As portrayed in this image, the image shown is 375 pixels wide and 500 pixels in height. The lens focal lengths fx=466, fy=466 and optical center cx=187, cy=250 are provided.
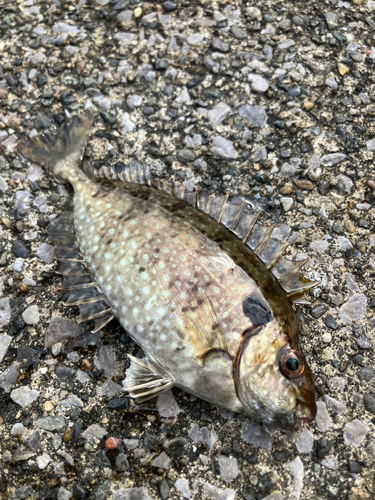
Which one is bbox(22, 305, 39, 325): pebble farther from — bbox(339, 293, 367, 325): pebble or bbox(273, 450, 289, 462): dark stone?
bbox(339, 293, 367, 325): pebble

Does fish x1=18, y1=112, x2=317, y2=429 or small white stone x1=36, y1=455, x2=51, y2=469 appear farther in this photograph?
small white stone x1=36, y1=455, x2=51, y2=469

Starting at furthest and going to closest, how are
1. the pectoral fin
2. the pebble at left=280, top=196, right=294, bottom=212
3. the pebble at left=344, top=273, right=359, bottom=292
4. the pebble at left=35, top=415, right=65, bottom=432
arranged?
the pebble at left=280, top=196, right=294, bottom=212, the pebble at left=344, top=273, right=359, bottom=292, the pebble at left=35, top=415, right=65, bottom=432, the pectoral fin

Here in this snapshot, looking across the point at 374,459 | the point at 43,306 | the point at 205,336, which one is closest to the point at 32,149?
the point at 43,306

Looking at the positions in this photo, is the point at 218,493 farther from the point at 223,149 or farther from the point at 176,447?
the point at 223,149

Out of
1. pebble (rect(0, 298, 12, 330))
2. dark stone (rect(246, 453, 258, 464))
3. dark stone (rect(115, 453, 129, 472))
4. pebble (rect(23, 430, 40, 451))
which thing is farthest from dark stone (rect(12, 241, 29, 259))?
dark stone (rect(246, 453, 258, 464))

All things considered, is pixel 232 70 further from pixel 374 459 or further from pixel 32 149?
pixel 374 459

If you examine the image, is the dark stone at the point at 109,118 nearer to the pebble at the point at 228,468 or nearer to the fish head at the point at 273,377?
the fish head at the point at 273,377

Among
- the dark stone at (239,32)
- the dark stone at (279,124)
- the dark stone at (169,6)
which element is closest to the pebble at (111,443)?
the dark stone at (279,124)
